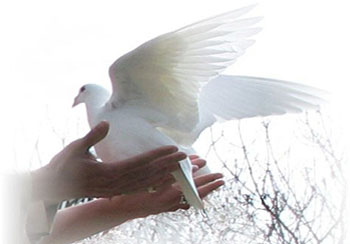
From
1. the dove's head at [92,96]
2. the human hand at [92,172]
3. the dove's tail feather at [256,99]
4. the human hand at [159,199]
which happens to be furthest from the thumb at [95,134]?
the dove's tail feather at [256,99]

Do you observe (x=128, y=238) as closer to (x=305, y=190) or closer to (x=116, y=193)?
(x=305, y=190)

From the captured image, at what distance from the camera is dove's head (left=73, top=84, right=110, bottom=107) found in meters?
0.78

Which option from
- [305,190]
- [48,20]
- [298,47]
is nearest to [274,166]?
[305,190]

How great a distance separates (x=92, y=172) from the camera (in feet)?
1.62

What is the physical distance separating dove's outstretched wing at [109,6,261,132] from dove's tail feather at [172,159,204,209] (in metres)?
0.09

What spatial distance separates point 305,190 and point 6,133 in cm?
78

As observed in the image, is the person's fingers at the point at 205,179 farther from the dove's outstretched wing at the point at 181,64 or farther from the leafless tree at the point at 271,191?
the leafless tree at the point at 271,191

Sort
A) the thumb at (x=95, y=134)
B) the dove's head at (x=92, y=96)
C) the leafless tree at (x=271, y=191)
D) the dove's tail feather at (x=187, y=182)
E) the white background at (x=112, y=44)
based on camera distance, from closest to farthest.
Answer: the thumb at (x=95, y=134) < the dove's tail feather at (x=187, y=182) < the dove's head at (x=92, y=96) < the white background at (x=112, y=44) < the leafless tree at (x=271, y=191)

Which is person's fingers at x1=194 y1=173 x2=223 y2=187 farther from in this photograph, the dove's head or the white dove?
the dove's head

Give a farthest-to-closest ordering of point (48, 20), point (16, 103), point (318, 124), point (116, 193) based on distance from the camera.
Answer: point (318, 124) < point (48, 20) < point (16, 103) < point (116, 193)

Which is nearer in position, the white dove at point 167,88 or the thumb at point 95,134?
the thumb at point 95,134

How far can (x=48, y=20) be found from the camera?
3.26 feet

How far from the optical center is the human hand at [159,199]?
665 mm

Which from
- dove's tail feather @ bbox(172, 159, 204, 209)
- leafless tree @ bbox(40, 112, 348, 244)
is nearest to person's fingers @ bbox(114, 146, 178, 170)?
dove's tail feather @ bbox(172, 159, 204, 209)
